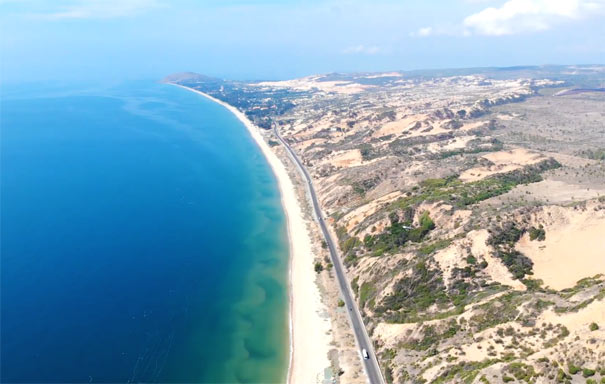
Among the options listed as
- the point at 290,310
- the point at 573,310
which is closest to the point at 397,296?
the point at 290,310

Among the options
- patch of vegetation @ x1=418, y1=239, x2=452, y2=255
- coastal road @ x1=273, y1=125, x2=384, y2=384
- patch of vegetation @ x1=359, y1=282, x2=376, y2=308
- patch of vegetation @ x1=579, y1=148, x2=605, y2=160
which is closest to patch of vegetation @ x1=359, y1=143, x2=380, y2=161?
coastal road @ x1=273, y1=125, x2=384, y2=384

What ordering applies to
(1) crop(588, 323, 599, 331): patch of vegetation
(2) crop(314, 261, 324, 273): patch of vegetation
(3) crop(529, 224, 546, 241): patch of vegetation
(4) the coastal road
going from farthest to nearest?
(2) crop(314, 261, 324, 273): patch of vegetation → (3) crop(529, 224, 546, 241): patch of vegetation → (4) the coastal road → (1) crop(588, 323, 599, 331): patch of vegetation

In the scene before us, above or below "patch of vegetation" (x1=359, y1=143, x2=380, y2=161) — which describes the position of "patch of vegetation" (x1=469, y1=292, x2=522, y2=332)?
below

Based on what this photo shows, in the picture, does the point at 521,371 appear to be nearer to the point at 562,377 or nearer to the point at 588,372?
the point at 562,377

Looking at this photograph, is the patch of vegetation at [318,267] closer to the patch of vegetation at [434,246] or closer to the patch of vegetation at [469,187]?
the patch of vegetation at [434,246]

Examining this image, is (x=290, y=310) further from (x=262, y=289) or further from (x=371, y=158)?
(x=371, y=158)

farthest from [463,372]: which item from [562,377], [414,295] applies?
[414,295]

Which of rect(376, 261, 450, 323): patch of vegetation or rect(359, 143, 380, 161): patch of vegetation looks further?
rect(359, 143, 380, 161): patch of vegetation

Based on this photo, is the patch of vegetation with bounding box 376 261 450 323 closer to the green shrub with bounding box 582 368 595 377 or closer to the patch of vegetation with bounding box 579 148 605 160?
the green shrub with bounding box 582 368 595 377
